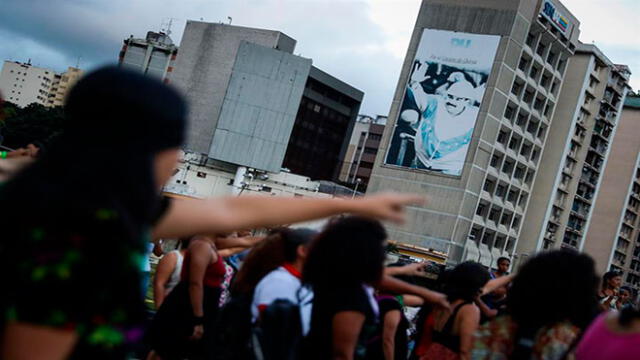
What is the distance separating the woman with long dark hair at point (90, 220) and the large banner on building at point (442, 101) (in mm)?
58645

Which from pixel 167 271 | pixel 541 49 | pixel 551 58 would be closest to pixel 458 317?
pixel 167 271

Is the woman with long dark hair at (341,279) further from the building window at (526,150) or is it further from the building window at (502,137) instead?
the building window at (526,150)

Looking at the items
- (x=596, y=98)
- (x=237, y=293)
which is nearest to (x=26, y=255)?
(x=237, y=293)

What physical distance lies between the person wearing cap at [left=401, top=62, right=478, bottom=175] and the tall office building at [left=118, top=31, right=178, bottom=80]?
30474 millimetres

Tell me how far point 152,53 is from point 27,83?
119m

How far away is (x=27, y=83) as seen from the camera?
619 feet

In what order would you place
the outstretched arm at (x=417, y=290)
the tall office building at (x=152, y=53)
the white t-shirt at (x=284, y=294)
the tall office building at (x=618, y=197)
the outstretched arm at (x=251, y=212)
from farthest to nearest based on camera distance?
the tall office building at (x=618, y=197), the tall office building at (x=152, y=53), the outstretched arm at (x=417, y=290), the white t-shirt at (x=284, y=294), the outstretched arm at (x=251, y=212)

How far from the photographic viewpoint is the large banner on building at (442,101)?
59.8 m

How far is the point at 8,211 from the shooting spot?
151cm

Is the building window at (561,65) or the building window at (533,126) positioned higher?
the building window at (561,65)

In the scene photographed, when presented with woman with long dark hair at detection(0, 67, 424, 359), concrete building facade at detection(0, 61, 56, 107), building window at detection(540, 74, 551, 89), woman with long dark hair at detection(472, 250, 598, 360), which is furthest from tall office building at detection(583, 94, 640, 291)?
concrete building facade at detection(0, 61, 56, 107)

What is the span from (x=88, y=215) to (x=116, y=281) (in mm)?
154

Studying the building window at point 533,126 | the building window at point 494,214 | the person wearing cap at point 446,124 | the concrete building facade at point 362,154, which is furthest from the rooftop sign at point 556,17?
the concrete building facade at point 362,154

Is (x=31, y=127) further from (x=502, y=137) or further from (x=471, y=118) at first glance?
(x=502, y=137)
